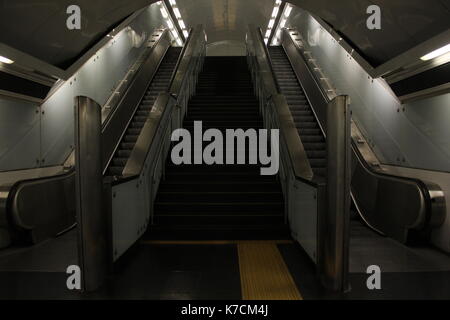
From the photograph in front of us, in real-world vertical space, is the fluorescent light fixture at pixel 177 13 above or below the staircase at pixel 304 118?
above

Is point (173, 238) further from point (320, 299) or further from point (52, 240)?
point (320, 299)

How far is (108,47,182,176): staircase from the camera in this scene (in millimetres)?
5652

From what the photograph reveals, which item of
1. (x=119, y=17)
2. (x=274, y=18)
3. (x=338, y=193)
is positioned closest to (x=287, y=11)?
(x=274, y=18)

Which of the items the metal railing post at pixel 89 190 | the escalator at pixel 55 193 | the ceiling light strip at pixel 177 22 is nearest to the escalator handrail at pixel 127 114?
the escalator at pixel 55 193

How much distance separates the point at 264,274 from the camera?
2.98 meters

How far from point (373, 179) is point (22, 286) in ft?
13.7

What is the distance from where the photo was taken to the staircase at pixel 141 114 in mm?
5652

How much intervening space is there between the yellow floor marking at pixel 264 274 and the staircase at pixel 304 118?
1.44 meters

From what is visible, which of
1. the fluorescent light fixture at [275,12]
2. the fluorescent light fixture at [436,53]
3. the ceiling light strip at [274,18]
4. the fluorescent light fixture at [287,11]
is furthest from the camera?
the fluorescent light fixture at [275,12]

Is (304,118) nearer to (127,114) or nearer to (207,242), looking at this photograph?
(127,114)

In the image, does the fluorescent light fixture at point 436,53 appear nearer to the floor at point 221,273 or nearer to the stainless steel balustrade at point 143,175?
the floor at point 221,273

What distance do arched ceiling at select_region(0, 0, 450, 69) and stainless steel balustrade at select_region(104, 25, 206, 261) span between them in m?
1.53

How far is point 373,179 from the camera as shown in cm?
465

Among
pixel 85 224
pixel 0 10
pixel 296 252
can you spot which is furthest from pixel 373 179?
pixel 0 10
